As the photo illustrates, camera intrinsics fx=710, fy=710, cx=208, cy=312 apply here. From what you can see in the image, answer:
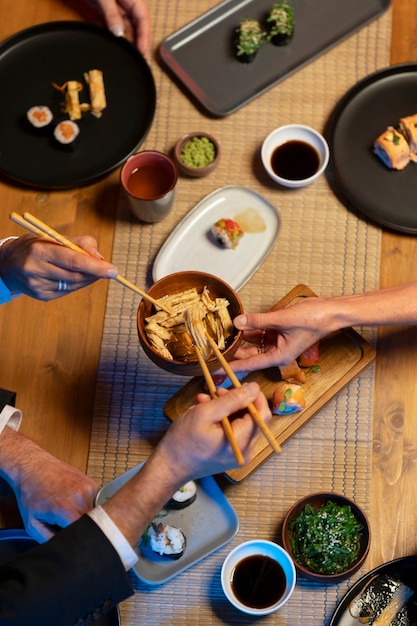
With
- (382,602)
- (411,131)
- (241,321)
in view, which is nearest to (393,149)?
(411,131)

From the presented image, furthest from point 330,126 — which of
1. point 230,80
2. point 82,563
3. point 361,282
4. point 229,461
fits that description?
point 82,563

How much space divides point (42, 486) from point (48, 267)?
2.07 feet

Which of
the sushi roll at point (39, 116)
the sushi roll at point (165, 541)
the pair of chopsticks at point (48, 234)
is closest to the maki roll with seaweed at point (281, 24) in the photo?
the sushi roll at point (39, 116)

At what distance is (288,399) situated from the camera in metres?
2.13

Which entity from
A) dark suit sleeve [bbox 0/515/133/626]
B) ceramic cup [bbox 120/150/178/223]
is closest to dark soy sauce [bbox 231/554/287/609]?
dark suit sleeve [bbox 0/515/133/626]

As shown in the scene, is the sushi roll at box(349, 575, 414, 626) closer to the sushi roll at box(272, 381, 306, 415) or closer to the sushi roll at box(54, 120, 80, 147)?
the sushi roll at box(272, 381, 306, 415)

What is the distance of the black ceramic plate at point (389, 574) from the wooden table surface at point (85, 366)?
0.09 meters

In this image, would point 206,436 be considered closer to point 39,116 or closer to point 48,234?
point 48,234

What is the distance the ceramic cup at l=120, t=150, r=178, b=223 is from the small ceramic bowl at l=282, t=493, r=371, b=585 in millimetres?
1068

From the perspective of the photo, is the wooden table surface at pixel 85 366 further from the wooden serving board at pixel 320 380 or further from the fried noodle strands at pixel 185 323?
the fried noodle strands at pixel 185 323

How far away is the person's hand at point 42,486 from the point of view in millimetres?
1979

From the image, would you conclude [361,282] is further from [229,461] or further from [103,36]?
[103,36]

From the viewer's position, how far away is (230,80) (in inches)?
105

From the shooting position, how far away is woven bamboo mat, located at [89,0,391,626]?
83.2 inches
